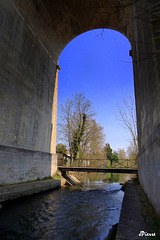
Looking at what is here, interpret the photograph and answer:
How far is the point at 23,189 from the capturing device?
26.0ft

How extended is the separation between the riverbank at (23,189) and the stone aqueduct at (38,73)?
0.55 m

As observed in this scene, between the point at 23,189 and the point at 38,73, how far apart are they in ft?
25.0

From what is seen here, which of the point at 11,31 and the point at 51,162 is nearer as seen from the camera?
the point at 11,31

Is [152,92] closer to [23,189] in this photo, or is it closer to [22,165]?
[23,189]

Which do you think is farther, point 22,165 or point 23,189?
point 22,165

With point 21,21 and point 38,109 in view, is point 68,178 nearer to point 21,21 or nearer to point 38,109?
point 38,109

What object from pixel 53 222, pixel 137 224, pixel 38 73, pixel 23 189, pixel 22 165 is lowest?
pixel 53 222

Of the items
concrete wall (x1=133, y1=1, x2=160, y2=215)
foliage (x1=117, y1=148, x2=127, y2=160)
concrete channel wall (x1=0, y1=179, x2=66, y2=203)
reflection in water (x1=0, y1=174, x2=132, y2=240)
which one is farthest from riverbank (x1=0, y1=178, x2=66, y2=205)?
foliage (x1=117, y1=148, x2=127, y2=160)

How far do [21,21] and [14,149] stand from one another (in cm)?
751

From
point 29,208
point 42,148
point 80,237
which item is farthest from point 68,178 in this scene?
point 80,237

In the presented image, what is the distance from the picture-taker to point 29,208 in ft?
20.6

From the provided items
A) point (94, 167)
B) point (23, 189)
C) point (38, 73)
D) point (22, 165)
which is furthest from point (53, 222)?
point (94, 167)

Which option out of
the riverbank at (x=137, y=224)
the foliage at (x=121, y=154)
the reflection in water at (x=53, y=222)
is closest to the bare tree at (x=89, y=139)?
the reflection in water at (x=53, y=222)

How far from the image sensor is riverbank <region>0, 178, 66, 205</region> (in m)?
6.63
